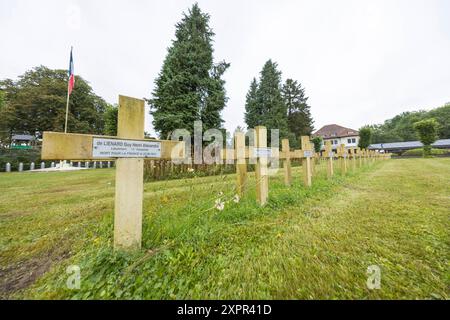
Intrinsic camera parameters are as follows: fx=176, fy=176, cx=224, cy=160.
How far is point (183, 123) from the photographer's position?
457 inches

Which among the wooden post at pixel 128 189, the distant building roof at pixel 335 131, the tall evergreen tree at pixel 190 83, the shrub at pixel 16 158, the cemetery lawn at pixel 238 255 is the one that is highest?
the distant building roof at pixel 335 131

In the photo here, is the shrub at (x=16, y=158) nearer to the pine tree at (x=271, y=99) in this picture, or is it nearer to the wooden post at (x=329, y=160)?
the wooden post at (x=329, y=160)

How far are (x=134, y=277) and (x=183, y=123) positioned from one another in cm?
1097

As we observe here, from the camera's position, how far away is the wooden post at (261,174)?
314cm

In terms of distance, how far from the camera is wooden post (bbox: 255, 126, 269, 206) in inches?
124

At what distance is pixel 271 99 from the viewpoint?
2450 cm

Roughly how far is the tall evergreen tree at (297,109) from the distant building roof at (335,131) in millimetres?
30186

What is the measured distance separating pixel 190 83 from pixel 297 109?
26.9m

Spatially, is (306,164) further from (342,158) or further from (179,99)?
(179,99)

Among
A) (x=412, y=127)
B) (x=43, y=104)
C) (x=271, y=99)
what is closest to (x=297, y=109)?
(x=271, y=99)

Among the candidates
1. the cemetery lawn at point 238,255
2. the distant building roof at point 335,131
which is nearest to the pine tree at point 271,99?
the cemetery lawn at point 238,255

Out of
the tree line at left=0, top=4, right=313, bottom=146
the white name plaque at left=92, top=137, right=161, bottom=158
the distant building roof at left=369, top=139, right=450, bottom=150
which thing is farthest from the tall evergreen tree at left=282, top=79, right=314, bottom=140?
the distant building roof at left=369, top=139, right=450, bottom=150
